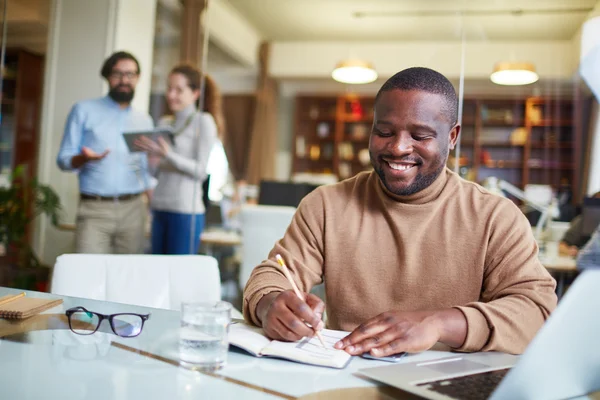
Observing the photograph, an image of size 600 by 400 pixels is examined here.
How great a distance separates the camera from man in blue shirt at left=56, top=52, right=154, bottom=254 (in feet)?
10.5

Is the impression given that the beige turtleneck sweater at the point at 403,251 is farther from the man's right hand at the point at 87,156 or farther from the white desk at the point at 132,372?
the man's right hand at the point at 87,156

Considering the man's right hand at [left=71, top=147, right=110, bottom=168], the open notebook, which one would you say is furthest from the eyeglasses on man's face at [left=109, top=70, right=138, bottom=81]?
the open notebook

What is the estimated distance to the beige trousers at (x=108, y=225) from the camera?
318cm

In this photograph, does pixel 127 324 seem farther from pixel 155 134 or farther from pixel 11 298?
pixel 155 134

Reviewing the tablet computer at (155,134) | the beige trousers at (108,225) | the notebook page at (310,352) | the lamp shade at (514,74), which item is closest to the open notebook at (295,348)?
the notebook page at (310,352)

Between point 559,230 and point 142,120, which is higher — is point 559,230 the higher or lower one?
the lower one

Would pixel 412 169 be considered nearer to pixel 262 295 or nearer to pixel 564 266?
pixel 262 295

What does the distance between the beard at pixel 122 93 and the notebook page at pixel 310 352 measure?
8.56 feet

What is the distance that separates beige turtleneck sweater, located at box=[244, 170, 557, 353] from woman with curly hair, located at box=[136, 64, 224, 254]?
2.07 m

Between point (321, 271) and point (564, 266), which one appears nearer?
point (321, 271)

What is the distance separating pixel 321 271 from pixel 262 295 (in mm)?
282

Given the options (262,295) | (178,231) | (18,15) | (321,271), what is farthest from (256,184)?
(262,295)

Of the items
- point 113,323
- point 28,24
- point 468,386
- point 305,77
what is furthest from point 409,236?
point 28,24

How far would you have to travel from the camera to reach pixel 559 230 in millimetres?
3100
